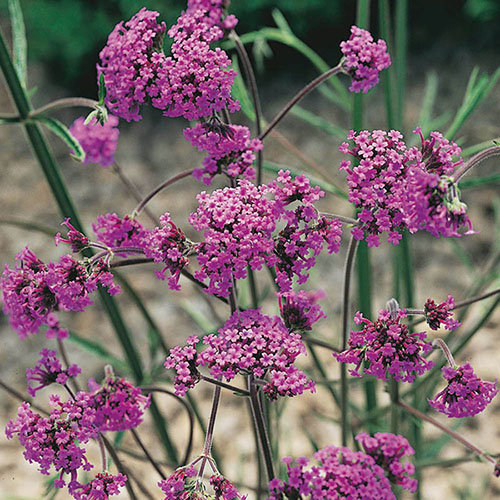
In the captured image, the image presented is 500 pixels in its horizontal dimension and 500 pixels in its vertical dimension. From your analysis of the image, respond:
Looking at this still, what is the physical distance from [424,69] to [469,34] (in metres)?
0.24

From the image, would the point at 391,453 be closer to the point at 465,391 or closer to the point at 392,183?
the point at 465,391

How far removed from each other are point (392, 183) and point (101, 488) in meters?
0.30

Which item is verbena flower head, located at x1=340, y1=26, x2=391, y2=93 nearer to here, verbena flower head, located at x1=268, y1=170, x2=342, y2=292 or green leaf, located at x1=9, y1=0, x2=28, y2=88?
verbena flower head, located at x1=268, y1=170, x2=342, y2=292

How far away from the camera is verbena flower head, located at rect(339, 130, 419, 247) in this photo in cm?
46

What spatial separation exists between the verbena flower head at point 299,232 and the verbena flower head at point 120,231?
122 millimetres

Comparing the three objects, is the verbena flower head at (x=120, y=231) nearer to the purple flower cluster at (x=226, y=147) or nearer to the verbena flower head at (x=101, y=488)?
the purple flower cluster at (x=226, y=147)

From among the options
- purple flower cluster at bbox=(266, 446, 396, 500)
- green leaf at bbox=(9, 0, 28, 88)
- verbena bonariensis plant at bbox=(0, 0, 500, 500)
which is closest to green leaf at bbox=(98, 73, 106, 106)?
verbena bonariensis plant at bbox=(0, 0, 500, 500)

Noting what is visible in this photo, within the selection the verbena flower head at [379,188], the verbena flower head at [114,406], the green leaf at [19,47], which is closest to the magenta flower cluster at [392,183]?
the verbena flower head at [379,188]

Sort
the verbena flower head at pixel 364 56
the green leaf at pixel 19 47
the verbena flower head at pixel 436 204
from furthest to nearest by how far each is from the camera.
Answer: the green leaf at pixel 19 47
the verbena flower head at pixel 364 56
the verbena flower head at pixel 436 204

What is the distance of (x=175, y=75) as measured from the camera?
50cm

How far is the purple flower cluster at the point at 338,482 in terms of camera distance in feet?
1.56

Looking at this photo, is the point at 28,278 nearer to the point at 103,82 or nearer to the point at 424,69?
the point at 103,82

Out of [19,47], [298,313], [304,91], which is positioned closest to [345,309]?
[298,313]

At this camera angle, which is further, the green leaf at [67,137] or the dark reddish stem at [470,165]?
the green leaf at [67,137]
